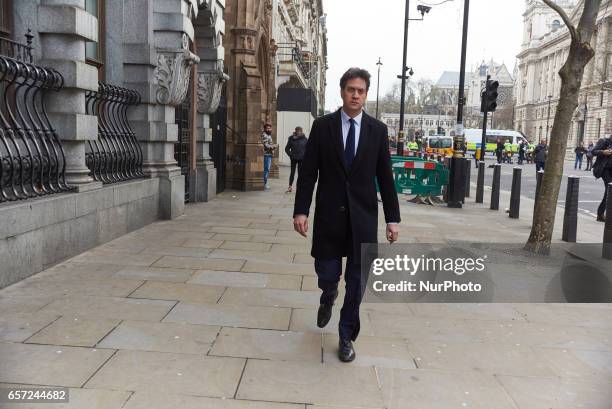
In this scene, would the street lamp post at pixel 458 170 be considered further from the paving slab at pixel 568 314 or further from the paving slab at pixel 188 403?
the paving slab at pixel 188 403

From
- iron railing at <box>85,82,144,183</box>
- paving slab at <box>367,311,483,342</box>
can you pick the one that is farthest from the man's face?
iron railing at <box>85,82,144,183</box>

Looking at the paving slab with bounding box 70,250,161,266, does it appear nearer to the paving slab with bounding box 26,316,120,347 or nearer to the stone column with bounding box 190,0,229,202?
the paving slab with bounding box 26,316,120,347

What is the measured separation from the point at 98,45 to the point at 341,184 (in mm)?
6227

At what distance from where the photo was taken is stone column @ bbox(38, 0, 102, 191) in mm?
6391

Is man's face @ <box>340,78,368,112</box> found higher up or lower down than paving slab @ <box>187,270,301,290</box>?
higher up

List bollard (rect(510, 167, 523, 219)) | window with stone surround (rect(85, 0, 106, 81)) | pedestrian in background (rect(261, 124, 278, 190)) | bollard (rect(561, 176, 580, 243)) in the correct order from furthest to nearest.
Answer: pedestrian in background (rect(261, 124, 278, 190)) → bollard (rect(510, 167, 523, 219)) → bollard (rect(561, 176, 580, 243)) → window with stone surround (rect(85, 0, 106, 81))

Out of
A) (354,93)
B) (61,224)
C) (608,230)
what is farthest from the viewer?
(608,230)

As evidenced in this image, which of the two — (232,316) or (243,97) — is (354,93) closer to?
(232,316)

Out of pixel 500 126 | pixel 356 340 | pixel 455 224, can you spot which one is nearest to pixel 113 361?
pixel 356 340

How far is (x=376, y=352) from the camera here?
4.05m

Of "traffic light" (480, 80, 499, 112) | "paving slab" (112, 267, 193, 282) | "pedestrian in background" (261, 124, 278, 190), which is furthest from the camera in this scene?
"pedestrian in background" (261, 124, 278, 190)

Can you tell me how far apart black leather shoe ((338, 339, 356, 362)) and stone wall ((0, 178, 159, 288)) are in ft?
9.91

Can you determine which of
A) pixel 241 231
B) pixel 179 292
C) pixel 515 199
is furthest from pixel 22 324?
pixel 515 199

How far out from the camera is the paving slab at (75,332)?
3.89 m
